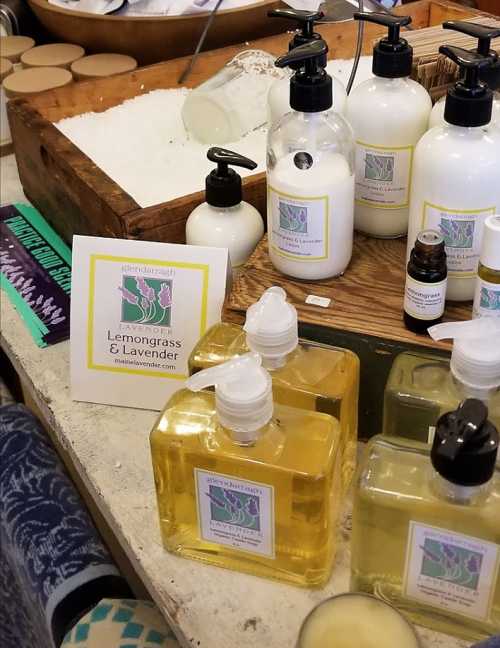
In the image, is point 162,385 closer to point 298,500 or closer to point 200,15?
point 298,500

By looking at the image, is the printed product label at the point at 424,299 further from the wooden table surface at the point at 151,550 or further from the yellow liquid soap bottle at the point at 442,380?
the wooden table surface at the point at 151,550

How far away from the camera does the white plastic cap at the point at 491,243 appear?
0.47 meters

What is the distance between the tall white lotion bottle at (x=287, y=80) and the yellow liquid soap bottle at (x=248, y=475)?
0.23 meters

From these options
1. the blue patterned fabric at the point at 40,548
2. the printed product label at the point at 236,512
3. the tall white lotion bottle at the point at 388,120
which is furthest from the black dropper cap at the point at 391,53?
the blue patterned fabric at the point at 40,548

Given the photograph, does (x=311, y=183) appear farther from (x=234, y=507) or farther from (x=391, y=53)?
(x=234, y=507)

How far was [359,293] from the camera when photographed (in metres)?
0.59

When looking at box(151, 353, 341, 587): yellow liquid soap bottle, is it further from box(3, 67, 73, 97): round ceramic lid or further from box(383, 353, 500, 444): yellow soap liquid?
box(3, 67, 73, 97): round ceramic lid

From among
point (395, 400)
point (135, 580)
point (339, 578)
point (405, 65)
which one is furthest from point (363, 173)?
point (135, 580)

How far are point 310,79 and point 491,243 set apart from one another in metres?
0.16

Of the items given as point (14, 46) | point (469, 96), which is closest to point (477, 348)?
point (469, 96)

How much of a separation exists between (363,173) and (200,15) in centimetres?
50

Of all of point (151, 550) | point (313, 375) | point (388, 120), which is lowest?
point (151, 550)

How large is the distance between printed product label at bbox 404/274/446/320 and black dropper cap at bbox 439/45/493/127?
0.10m

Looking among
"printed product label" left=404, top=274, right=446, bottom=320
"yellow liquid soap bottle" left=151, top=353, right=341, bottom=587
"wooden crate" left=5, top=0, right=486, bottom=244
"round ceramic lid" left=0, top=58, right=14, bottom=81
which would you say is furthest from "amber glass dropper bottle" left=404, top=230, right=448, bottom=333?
"round ceramic lid" left=0, top=58, right=14, bottom=81
